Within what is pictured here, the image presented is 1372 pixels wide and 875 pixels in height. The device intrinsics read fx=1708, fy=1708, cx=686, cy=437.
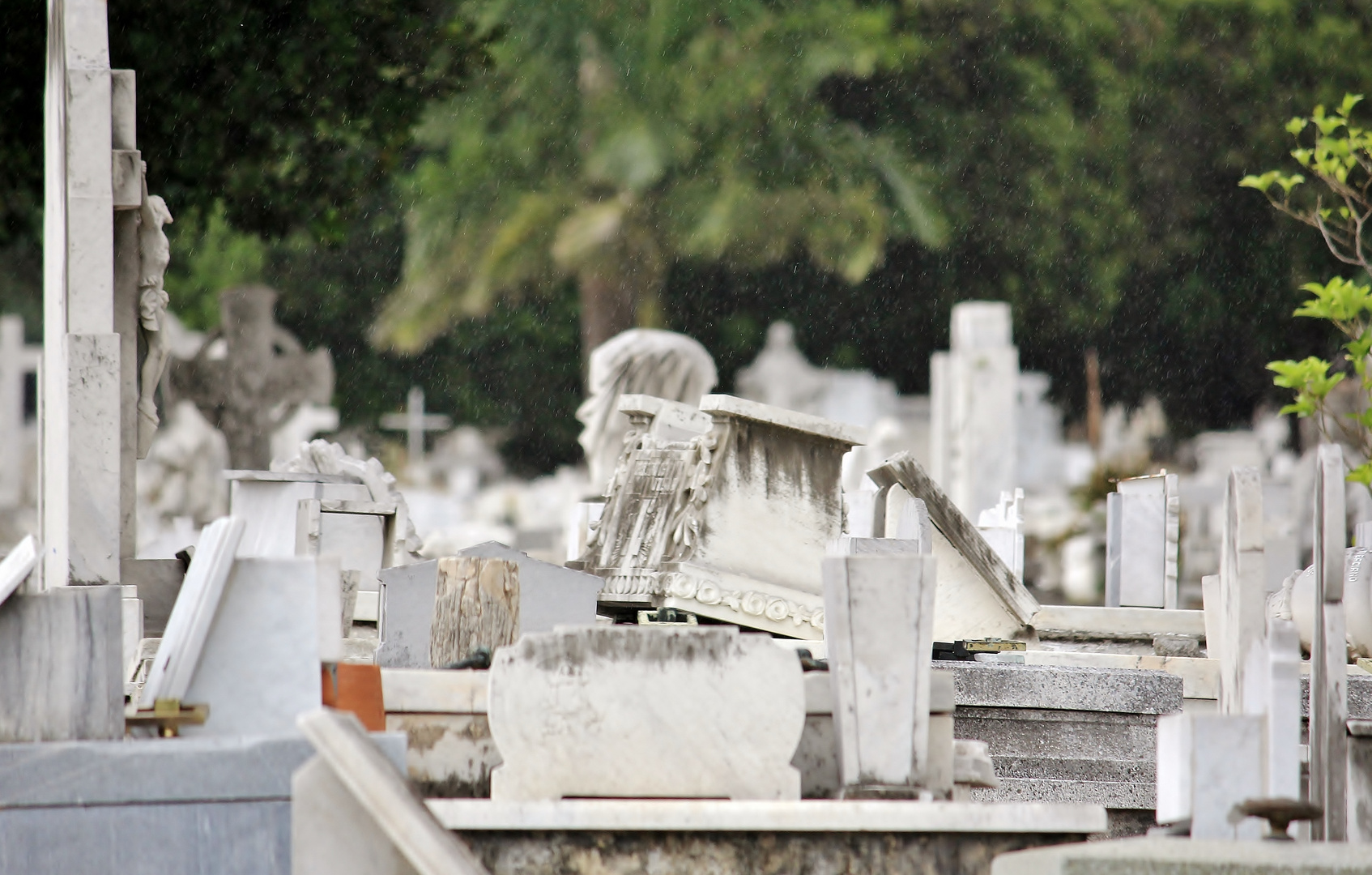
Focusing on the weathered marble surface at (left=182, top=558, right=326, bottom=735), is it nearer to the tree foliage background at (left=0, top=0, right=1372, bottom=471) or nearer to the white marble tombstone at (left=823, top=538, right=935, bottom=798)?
the white marble tombstone at (left=823, top=538, right=935, bottom=798)

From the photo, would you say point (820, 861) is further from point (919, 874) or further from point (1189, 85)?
point (1189, 85)

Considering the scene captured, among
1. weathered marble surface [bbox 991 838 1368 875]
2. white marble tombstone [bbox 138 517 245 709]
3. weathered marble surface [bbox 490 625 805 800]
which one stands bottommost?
weathered marble surface [bbox 991 838 1368 875]

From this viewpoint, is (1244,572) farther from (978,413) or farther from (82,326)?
(978,413)

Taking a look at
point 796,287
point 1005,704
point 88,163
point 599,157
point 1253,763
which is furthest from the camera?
point 796,287

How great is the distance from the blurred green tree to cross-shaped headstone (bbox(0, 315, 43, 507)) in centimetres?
499

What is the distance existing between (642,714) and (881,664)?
0.66 metres

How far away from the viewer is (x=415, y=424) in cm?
2455

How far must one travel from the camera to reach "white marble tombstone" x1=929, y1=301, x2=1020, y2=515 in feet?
54.3

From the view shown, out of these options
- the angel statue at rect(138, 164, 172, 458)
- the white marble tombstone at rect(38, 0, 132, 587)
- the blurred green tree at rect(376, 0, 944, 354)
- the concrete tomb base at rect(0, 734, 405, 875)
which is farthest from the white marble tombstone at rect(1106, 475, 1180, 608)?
the blurred green tree at rect(376, 0, 944, 354)

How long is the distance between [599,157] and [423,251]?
2.79 meters

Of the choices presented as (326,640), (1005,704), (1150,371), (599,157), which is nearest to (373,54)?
(1005,704)

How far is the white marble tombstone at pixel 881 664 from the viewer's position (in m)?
4.59

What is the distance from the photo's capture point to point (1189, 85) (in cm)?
2420

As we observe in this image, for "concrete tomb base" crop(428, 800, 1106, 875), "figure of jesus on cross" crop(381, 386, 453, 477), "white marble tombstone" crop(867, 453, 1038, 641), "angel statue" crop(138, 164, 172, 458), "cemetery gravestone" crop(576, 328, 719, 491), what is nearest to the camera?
"concrete tomb base" crop(428, 800, 1106, 875)
